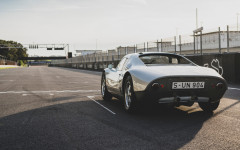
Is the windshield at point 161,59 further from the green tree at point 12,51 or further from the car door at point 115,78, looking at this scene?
the green tree at point 12,51

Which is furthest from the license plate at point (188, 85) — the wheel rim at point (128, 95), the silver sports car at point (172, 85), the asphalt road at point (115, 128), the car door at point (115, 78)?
the car door at point (115, 78)

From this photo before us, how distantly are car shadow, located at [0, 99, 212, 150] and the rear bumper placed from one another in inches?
16.1

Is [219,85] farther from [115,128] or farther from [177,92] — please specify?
[115,128]

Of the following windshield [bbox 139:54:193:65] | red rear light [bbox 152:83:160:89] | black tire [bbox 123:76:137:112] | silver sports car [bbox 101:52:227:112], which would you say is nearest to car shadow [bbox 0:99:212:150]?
black tire [bbox 123:76:137:112]

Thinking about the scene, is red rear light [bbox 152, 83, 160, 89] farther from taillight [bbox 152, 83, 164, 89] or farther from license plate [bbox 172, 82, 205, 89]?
license plate [bbox 172, 82, 205, 89]

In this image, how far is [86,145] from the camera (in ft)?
12.4

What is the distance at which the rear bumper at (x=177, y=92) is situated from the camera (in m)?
5.10

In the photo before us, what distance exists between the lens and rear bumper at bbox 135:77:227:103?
510 centimetres

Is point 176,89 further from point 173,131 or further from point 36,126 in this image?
point 36,126

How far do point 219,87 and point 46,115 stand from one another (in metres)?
3.44

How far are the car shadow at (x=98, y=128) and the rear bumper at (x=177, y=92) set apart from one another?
16.1 inches

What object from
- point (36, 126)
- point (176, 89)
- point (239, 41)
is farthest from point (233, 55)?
point (36, 126)

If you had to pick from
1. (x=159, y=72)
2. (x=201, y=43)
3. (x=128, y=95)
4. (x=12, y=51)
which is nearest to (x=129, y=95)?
(x=128, y=95)

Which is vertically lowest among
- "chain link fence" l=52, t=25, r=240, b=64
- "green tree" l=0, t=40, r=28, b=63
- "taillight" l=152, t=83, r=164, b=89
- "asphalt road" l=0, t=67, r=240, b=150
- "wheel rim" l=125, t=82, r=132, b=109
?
"asphalt road" l=0, t=67, r=240, b=150
